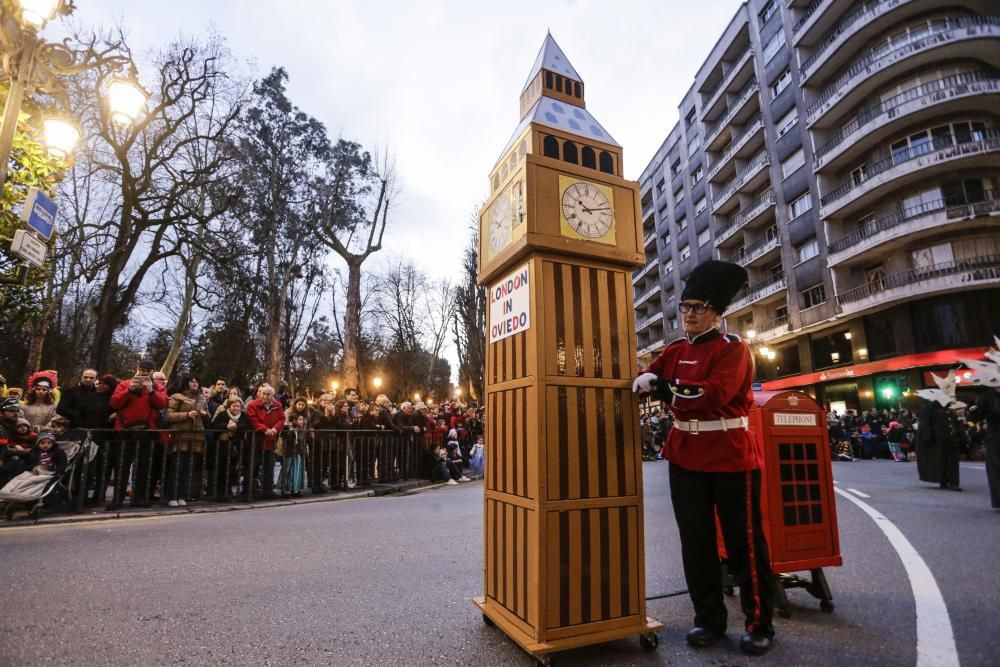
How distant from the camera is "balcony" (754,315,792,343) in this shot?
109 ft

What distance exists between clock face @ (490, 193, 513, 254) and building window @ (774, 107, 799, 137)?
3623 cm

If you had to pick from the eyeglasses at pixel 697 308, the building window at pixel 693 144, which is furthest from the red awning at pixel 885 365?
the building window at pixel 693 144

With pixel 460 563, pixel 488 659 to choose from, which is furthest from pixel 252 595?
pixel 488 659

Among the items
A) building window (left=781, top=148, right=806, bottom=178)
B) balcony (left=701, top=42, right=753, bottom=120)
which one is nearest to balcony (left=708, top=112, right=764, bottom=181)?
balcony (left=701, top=42, right=753, bottom=120)

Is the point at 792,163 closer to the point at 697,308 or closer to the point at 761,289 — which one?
the point at 761,289

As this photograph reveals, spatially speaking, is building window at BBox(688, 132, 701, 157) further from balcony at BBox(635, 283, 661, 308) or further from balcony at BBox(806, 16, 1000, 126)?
balcony at BBox(806, 16, 1000, 126)

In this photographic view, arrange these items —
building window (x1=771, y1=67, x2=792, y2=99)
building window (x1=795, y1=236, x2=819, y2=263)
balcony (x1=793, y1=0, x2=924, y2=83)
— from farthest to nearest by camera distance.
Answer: building window (x1=771, y1=67, x2=792, y2=99), building window (x1=795, y1=236, x2=819, y2=263), balcony (x1=793, y1=0, x2=924, y2=83)

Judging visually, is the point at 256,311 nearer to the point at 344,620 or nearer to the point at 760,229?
the point at 344,620

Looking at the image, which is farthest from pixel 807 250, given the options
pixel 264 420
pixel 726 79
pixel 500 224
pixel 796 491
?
pixel 500 224

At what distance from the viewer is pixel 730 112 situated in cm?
Answer: 3906

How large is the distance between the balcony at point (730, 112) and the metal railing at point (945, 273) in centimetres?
1716

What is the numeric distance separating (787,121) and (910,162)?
1011cm

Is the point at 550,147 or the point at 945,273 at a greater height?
the point at 945,273

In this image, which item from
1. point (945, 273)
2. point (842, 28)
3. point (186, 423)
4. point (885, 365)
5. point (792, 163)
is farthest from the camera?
point (792, 163)
